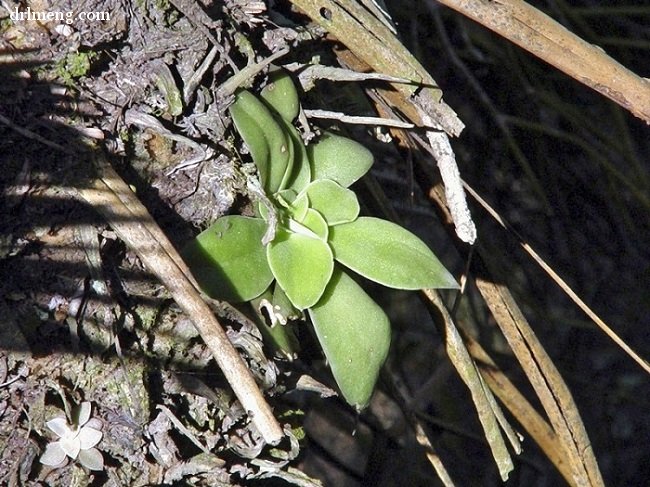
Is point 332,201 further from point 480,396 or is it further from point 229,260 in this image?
point 480,396

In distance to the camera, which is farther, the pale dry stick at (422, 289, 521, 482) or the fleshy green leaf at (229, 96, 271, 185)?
the pale dry stick at (422, 289, 521, 482)

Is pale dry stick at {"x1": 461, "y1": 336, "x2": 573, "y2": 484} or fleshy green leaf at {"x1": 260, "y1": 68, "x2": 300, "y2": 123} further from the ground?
fleshy green leaf at {"x1": 260, "y1": 68, "x2": 300, "y2": 123}

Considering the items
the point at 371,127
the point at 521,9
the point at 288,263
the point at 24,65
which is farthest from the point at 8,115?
the point at 521,9

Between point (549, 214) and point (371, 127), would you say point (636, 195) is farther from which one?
point (371, 127)

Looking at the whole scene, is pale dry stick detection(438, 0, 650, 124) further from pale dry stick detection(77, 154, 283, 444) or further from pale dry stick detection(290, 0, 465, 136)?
pale dry stick detection(77, 154, 283, 444)

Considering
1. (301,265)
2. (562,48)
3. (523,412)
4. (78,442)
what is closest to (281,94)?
(301,265)

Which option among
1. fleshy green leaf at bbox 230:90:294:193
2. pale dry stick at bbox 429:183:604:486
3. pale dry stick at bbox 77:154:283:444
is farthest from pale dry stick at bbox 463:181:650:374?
pale dry stick at bbox 77:154:283:444
